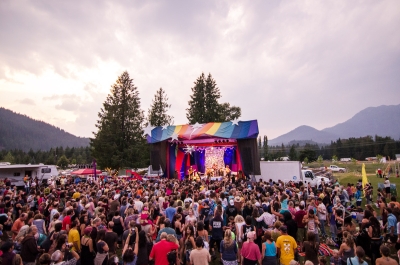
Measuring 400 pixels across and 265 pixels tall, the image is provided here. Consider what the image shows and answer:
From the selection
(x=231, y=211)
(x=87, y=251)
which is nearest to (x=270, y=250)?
(x=231, y=211)

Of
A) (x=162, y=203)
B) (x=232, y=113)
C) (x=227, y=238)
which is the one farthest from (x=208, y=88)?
(x=227, y=238)

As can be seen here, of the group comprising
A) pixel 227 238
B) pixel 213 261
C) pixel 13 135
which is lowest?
pixel 213 261

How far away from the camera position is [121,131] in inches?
1049

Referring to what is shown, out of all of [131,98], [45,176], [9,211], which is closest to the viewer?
[9,211]

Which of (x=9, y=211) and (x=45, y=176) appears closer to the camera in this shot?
(x=9, y=211)

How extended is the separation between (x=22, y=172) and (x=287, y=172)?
23697 millimetres

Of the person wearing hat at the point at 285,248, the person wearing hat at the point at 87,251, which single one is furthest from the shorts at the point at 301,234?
the person wearing hat at the point at 87,251

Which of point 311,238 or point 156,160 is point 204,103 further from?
point 311,238

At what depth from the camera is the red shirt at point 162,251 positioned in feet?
12.3

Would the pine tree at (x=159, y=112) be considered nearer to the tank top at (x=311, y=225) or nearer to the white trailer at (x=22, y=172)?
the white trailer at (x=22, y=172)

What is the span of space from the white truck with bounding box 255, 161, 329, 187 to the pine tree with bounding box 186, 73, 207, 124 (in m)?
17.3

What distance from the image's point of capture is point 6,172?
21.9 meters

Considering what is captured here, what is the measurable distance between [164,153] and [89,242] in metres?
15.4

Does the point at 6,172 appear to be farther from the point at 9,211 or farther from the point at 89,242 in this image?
the point at 89,242
